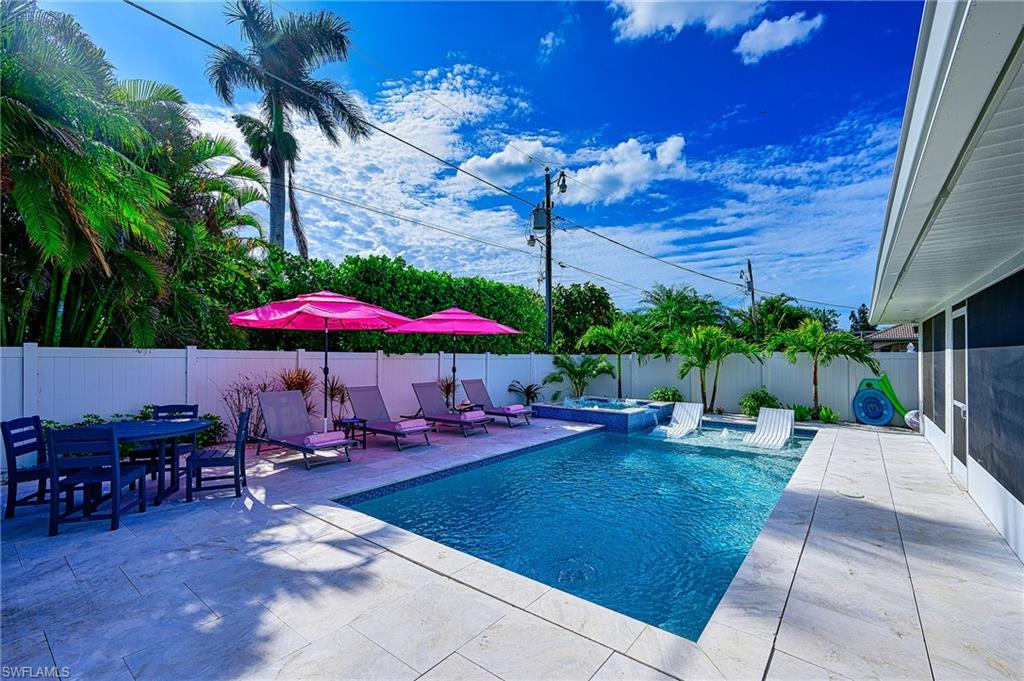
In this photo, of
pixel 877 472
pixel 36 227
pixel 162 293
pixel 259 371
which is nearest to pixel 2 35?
pixel 36 227

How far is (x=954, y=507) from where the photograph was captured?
5.50 meters

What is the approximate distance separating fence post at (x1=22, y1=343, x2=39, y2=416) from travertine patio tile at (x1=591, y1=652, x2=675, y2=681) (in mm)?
8548

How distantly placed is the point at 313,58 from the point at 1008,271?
66.2 feet

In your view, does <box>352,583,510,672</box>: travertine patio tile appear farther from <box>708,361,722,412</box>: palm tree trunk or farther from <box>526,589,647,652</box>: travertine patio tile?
<box>708,361,722,412</box>: palm tree trunk

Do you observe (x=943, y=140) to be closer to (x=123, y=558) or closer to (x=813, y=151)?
(x=123, y=558)

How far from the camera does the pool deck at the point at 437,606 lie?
2652 millimetres

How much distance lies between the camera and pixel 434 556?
4156mm

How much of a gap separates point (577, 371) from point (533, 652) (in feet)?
45.1

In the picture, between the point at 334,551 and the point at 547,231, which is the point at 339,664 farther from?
the point at 547,231

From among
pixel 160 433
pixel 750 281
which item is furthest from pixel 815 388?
pixel 750 281

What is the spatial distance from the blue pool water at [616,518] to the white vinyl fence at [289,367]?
4804 mm

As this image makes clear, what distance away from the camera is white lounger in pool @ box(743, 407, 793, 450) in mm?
10273

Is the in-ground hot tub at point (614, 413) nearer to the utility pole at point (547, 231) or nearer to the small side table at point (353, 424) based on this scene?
the utility pole at point (547, 231)

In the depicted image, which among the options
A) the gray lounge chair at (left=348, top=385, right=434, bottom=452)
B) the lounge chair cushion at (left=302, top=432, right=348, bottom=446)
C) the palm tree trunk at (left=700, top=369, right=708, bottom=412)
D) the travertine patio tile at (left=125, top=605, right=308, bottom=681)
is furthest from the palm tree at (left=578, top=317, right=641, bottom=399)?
the travertine patio tile at (left=125, top=605, right=308, bottom=681)
